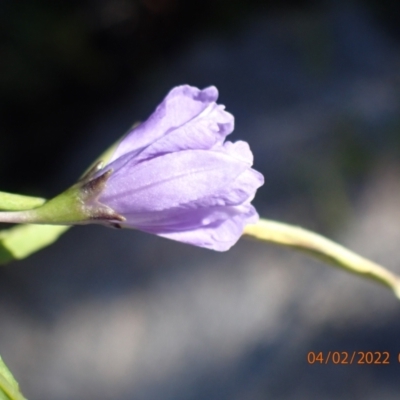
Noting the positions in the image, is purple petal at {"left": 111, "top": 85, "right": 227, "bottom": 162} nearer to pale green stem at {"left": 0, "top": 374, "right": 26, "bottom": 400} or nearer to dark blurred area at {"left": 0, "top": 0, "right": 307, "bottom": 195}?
pale green stem at {"left": 0, "top": 374, "right": 26, "bottom": 400}

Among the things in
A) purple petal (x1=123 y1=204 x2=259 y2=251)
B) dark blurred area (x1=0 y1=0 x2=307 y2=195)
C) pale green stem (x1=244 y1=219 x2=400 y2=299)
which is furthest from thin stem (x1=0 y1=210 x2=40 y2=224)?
dark blurred area (x1=0 y1=0 x2=307 y2=195)

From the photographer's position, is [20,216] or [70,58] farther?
[70,58]

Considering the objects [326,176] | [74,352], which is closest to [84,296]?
[74,352]

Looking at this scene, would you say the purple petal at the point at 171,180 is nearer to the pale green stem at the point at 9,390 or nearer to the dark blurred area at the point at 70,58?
the pale green stem at the point at 9,390
